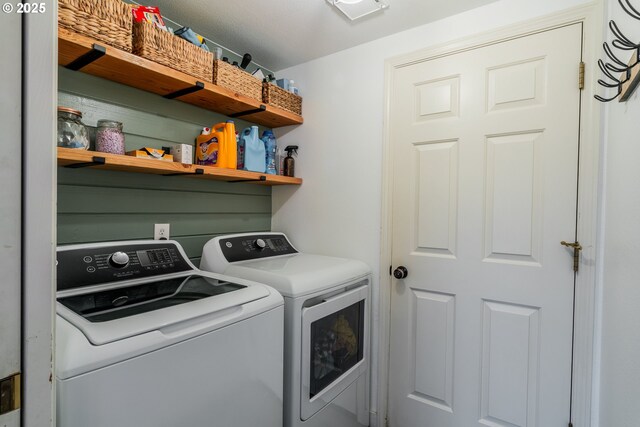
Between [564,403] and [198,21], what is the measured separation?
274 centimetres

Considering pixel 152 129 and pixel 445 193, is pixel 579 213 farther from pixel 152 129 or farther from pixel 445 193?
pixel 152 129

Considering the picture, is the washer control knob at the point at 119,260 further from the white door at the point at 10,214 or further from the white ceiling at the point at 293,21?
the white ceiling at the point at 293,21

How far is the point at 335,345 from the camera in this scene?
1707 mm

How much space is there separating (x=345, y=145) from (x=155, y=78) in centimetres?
115

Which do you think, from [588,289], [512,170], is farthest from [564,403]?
[512,170]

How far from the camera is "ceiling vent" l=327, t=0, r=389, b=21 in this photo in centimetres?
162

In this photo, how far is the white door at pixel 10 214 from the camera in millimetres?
496

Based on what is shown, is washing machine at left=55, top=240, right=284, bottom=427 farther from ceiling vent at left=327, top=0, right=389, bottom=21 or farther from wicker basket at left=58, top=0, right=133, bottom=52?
ceiling vent at left=327, top=0, right=389, bottom=21

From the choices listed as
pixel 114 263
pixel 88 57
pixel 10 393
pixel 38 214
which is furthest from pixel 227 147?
pixel 10 393

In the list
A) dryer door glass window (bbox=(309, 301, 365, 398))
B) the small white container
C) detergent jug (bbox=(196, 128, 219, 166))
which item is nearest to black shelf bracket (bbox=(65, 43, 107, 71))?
the small white container

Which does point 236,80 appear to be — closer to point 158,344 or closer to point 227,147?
point 227,147

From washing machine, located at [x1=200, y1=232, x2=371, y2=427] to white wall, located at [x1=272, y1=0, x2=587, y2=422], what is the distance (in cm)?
19

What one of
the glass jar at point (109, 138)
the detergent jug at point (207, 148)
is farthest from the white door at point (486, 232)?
the glass jar at point (109, 138)

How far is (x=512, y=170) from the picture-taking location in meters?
1.59
